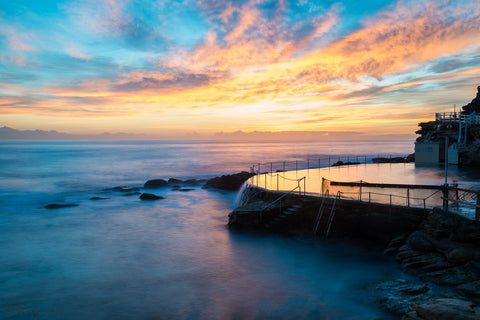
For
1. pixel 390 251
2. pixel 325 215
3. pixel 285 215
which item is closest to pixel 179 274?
pixel 285 215

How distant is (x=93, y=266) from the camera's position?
14.2m

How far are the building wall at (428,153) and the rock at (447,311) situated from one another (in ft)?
89.3

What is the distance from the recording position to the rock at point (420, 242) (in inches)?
444

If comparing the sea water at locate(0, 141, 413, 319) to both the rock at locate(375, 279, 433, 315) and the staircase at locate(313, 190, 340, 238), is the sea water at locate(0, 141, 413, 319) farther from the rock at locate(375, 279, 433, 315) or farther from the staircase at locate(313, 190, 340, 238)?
the staircase at locate(313, 190, 340, 238)

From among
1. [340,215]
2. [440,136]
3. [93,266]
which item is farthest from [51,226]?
[440,136]

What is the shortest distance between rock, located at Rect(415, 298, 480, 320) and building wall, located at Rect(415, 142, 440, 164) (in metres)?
27.2

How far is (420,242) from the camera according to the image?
1148 cm

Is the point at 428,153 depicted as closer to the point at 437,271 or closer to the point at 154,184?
the point at 437,271

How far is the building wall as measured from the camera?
3039 cm

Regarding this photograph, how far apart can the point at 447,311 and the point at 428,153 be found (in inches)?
1103

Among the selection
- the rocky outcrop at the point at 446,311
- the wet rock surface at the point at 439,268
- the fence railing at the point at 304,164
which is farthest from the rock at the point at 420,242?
the fence railing at the point at 304,164

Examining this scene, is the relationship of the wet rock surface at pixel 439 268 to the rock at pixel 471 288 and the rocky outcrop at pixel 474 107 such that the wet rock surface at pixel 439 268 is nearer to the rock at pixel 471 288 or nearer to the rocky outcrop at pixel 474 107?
the rock at pixel 471 288

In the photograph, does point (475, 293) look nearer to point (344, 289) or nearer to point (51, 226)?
point (344, 289)

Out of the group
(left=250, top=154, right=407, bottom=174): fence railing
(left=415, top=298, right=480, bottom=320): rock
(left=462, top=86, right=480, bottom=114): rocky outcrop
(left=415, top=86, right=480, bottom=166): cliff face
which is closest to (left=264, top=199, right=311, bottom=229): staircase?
(left=415, top=298, right=480, bottom=320): rock
